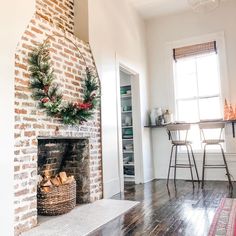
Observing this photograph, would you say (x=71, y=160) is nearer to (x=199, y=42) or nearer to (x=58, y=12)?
(x=58, y=12)

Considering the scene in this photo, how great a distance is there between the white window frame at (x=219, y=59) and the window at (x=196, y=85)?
9cm

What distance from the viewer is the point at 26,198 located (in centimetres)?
258

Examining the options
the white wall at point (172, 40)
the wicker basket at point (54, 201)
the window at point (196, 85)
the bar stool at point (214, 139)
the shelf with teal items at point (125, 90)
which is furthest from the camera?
the shelf with teal items at point (125, 90)

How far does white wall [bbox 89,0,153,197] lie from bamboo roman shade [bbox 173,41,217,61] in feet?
3.41

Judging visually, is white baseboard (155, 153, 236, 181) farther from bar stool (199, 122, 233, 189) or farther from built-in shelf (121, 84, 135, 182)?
built-in shelf (121, 84, 135, 182)

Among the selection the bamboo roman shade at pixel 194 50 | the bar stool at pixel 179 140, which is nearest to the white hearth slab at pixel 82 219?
the bar stool at pixel 179 140

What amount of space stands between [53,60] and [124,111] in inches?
118

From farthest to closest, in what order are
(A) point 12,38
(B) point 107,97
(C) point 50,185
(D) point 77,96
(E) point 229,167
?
1. (E) point 229,167
2. (B) point 107,97
3. (D) point 77,96
4. (C) point 50,185
5. (A) point 12,38

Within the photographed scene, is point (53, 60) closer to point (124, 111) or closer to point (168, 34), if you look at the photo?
point (124, 111)

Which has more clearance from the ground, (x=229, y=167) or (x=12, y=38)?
(x=12, y=38)

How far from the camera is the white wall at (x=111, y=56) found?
4.04m

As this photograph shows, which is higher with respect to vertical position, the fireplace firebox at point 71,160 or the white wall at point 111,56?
the white wall at point 111,56

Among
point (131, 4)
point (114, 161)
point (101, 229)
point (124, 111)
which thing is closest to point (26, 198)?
point (101, 229)

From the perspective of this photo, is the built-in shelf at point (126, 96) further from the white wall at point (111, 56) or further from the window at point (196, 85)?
the window at point (196, 85)
